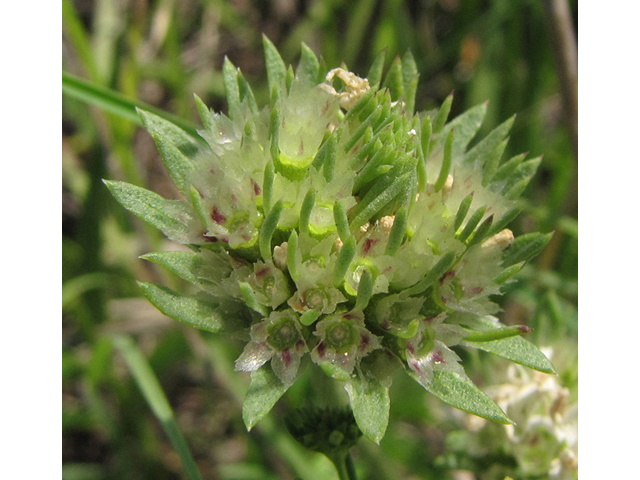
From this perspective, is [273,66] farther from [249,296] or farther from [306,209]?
[249,296]

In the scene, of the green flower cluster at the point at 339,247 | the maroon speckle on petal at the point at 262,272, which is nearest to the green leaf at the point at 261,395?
the green flower cluster at the point at 339,247

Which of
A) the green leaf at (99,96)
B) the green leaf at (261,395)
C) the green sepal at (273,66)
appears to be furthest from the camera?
the green leaf at (99,96)

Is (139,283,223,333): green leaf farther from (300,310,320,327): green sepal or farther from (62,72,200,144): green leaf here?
(62,72,200,144): green leaf

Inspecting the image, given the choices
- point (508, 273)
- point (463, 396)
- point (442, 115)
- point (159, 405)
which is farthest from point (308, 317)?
point (159, 405)

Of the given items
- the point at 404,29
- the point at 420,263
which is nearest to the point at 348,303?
the point at 420,263

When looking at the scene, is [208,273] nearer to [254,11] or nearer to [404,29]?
[404,29]

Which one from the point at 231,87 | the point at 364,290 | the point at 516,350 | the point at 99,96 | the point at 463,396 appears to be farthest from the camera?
the point at 99,96

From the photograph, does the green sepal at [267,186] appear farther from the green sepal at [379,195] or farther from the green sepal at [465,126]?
the green sepal at [465,126]
